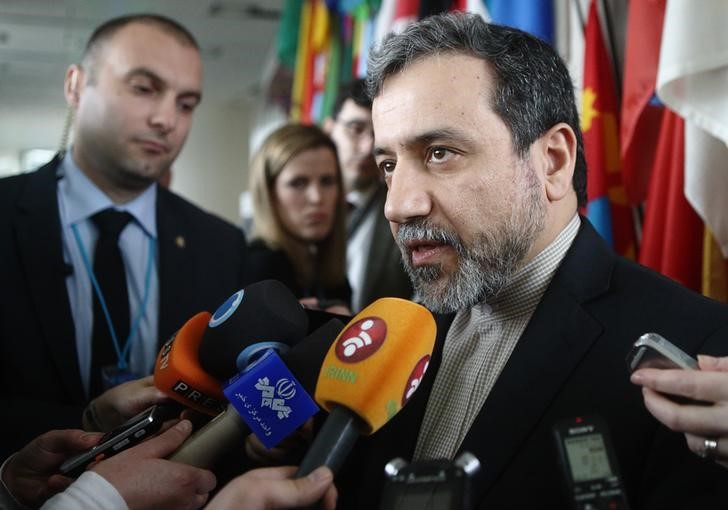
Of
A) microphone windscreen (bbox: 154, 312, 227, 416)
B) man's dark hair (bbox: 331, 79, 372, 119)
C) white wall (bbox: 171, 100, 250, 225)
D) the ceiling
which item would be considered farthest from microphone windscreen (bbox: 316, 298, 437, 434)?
white wall (bbox: 171, 100, 250, 225)

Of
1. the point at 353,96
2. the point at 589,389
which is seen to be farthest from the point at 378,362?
the point at 353,96

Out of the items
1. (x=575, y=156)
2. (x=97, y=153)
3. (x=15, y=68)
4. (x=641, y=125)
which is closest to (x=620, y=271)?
(x=575, y=156)

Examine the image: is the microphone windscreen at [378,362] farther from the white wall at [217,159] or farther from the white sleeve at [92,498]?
the white wall at [217,159]

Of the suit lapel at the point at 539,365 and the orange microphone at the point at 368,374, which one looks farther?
Result: the suit lapel at the point at 539,365

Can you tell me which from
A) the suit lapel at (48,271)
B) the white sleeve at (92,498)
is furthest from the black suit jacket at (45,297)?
the white sleeve at (92,498)

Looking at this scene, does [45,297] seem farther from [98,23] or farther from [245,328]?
[98,23]

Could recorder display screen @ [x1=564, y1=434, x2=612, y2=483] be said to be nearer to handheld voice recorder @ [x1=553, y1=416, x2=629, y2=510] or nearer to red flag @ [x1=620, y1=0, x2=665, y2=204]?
handheld voice recorder @ [x1=553, y1=416, x2=629, y2=510]

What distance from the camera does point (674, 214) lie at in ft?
5.34

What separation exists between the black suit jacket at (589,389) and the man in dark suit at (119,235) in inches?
32.0

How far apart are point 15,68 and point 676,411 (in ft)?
26.4

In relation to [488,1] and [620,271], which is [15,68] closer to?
[488,1]

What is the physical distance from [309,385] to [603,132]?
1219mm

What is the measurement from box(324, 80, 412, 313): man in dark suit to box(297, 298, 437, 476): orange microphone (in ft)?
5.07

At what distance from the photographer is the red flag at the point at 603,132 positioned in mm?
1841
